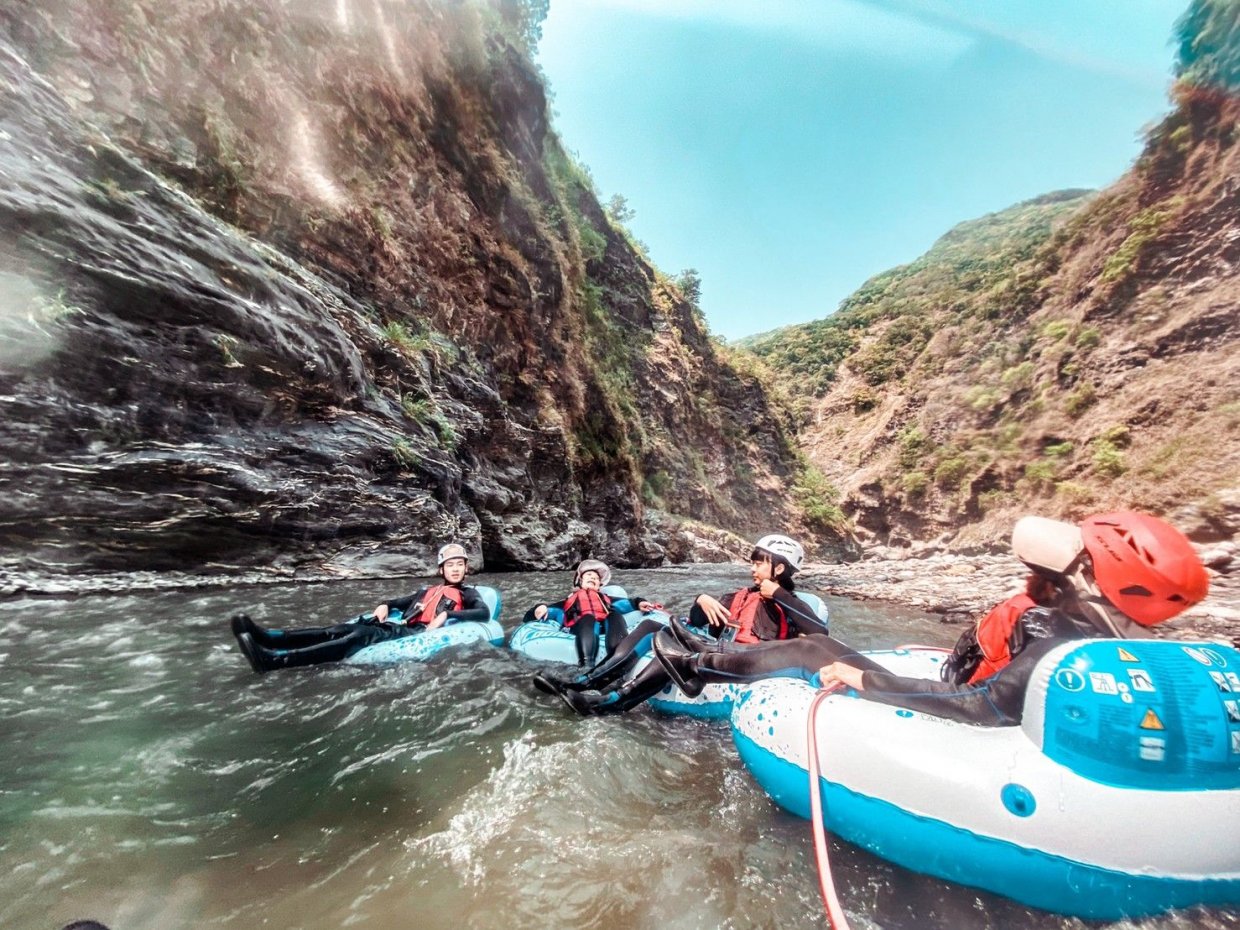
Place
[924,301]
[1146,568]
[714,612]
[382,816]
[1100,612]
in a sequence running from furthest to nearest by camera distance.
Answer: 1. [924,301]
2. [714,612]
3. [382,816]
4. [1100,612]
5. [1146,568]

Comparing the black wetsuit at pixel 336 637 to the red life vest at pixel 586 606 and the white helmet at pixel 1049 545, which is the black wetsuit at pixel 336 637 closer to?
the red life vest at pixel 586 606

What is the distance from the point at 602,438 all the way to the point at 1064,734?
622 inches

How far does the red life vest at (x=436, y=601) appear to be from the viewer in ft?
16.7

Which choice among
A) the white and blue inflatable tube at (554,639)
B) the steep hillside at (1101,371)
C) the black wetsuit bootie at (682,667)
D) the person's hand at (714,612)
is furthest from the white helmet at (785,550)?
the steep hillside at (1101,371)

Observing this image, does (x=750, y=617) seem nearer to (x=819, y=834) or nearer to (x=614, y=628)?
(x=614, y=628)

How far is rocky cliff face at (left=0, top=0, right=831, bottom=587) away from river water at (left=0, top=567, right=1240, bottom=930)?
2.97 meters

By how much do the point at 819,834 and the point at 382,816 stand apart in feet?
6.13

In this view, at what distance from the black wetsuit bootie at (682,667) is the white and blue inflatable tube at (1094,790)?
1.30 metres

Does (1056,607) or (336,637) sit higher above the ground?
(1056,607)

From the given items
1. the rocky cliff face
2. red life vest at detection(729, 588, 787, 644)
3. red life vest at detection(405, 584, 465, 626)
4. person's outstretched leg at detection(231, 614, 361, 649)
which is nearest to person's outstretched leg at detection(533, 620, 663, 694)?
red life vest at detection(729, 588, 787, 644)

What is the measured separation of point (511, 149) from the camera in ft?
53.5

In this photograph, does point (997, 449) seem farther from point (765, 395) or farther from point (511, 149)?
point (511, 149)

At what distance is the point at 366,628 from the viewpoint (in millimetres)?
4500

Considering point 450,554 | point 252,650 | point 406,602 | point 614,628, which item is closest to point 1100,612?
point 614,628
